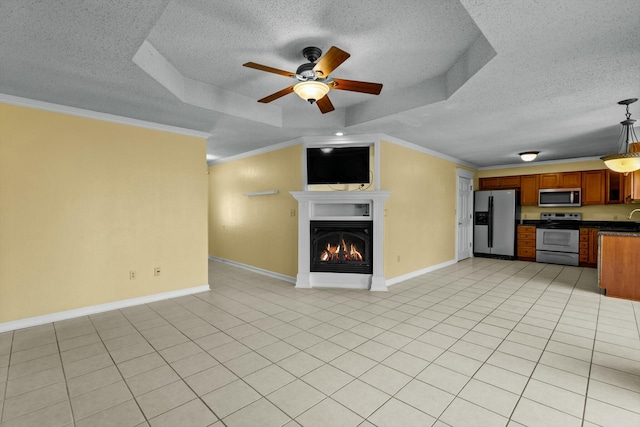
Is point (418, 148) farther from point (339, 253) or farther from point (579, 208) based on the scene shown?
point (579, 208)

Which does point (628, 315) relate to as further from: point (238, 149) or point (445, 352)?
point (238, 149)

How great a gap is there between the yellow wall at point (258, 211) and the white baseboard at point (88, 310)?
149 cm

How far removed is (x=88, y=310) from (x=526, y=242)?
8.72m

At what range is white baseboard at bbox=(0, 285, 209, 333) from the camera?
3.13 m

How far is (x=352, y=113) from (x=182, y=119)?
2.34 meters

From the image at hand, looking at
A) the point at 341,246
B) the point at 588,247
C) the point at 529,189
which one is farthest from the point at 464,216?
the point at 341,246

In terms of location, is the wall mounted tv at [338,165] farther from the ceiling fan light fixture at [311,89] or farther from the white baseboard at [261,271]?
the ceiling fan light fixture at [311,89]

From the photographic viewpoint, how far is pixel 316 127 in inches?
170

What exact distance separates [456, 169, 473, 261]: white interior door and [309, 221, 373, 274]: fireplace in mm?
3402

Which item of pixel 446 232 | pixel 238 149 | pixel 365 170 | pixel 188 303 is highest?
pixel 238 149

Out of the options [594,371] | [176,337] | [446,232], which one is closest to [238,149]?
[176,337]

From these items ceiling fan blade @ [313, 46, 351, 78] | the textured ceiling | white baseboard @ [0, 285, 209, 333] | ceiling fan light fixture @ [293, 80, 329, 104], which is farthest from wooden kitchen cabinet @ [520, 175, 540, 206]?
white baseboard @ [0, 285, 209, 333]

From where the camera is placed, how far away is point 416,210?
5.54m

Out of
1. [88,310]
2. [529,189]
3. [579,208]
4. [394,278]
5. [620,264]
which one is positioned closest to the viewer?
[88,310]
